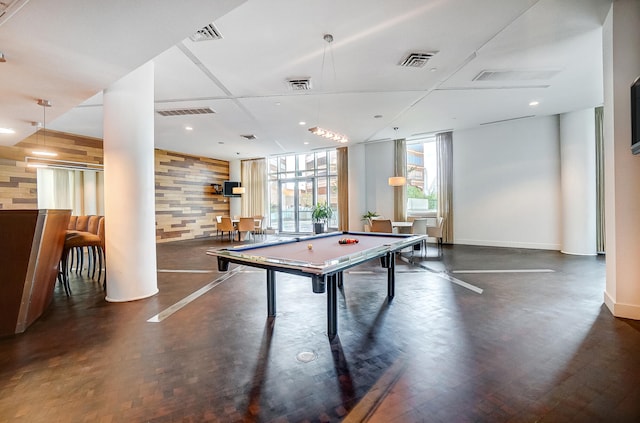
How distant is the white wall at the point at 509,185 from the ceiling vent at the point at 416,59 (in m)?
5.19

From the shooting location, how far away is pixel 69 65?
3.03m

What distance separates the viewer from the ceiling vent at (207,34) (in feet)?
11.0

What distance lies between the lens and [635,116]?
2754 mm

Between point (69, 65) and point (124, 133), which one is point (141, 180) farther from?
point (69, 65)

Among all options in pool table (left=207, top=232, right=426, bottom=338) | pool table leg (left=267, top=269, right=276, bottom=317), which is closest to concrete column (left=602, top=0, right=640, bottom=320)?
pool table (left=207, top=232, right=426, bottom=338)

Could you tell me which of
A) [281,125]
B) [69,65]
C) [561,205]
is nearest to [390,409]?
[69,65]

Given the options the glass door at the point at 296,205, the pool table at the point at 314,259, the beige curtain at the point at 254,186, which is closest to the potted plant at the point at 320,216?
the glass door at the point at 296,205

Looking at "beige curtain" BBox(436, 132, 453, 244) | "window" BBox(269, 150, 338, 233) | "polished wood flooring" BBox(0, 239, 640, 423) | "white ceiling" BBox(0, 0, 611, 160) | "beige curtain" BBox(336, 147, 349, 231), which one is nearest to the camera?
"polished wood flooring" BBox(0, 239, 640, 423)

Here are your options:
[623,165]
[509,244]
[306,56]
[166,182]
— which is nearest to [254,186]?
[166,182]

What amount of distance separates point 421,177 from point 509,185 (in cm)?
263

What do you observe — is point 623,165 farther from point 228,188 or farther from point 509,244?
point 228,188

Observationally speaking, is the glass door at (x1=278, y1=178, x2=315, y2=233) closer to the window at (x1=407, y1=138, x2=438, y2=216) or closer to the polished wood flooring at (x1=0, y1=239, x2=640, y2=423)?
the window at (x1=407, y1=138, x2=438, y2=216)

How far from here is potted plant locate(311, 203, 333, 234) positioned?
1073 cm

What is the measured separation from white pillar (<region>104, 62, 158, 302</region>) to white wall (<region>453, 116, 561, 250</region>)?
8368 mm
